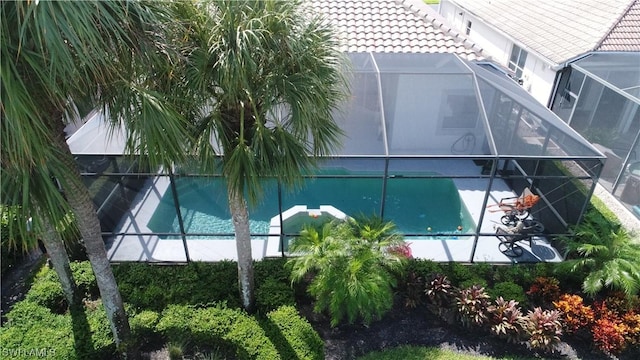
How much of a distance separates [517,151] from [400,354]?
504cm

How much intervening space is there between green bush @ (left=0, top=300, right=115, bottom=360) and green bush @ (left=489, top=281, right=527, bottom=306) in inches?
308

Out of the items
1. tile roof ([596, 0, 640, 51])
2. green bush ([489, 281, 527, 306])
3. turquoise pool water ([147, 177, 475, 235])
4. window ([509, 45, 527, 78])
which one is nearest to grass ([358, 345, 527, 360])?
green bush ([489, 281, 527, 306])

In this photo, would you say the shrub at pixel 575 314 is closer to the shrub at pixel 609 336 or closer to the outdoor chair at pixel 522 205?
the shrub at pixel 609 336

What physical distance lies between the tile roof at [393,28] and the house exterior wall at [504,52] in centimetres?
151

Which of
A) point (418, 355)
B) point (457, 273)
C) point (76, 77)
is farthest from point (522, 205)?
point (76, 77)

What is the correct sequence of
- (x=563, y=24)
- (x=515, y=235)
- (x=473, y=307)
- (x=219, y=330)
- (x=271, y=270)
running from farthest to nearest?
1. (x=563, y=24)
2. (x=515, y=235)
3. (x=271, y=270)
4. (x=473, y=307)
5. (x=219, y=330)

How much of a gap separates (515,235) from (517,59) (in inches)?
448

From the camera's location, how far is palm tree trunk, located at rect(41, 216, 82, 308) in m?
7.22

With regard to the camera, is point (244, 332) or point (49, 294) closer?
point (244, 332)

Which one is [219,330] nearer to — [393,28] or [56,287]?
[56,287]

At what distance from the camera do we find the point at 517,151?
9172 mm

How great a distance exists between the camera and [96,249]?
6.75 meters

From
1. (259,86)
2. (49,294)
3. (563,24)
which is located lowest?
(49,294)

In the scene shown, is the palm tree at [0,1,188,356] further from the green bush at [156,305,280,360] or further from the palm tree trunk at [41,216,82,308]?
the green bush at [156,305,280,360]
